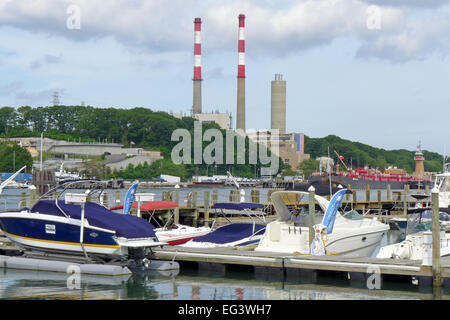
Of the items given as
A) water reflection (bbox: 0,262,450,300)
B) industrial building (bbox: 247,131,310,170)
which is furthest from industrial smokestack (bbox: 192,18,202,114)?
water reflection (bbox: 0,262,450,300)

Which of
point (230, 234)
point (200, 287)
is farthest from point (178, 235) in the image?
point (200, 287)

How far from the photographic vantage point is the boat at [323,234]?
23.1 metres

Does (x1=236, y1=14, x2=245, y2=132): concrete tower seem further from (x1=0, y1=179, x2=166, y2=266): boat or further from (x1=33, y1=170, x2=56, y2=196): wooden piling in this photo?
(x1=0, y1=179, x2=166, y2=266): boat

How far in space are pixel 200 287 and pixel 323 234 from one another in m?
4.69

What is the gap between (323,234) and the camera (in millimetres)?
22969

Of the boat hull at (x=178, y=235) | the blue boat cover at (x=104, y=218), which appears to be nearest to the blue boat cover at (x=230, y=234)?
the boat hull at (x=178, y=235)

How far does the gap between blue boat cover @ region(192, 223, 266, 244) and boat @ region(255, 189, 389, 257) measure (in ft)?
5.03

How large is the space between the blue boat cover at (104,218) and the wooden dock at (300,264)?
1.75 meters

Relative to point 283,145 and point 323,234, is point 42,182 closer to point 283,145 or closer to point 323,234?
point 323,234

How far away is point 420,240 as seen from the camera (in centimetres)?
2306

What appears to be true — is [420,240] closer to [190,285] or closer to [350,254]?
[350,254]

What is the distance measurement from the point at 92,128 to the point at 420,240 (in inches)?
5848

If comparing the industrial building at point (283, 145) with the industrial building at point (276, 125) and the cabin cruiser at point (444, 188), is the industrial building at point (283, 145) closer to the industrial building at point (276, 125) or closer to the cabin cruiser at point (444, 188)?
the industrial building at point (276, 125)
